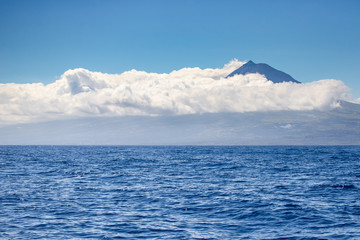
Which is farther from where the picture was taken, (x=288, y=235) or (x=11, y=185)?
(x=11, y=185)

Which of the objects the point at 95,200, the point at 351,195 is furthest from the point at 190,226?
A: the point at 351,195

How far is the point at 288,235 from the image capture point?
26.0 metres

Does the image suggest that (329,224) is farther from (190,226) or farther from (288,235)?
(190,226)

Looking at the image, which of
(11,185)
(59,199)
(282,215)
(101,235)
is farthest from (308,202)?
(11,185)

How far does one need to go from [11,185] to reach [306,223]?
4076cm

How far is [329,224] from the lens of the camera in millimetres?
29078

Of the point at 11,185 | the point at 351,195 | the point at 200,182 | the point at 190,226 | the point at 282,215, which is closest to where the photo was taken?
the point at 190,226

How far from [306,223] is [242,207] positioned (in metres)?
7.33

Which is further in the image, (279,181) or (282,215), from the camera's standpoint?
(279,181)

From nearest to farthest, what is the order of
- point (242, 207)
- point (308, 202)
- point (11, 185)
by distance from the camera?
point (242, 207) < point (308, 202) < point (11, 185)

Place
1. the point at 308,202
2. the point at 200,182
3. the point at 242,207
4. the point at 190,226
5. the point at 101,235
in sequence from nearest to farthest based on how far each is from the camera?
the point at 101,235
the point at 190,226
the point at 242,207
the point at 308,202
the point at 200,182

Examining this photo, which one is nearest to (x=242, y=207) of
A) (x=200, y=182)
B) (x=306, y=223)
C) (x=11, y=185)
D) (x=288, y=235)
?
(x=306, y=223)

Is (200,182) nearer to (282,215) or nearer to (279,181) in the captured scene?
(279,181)

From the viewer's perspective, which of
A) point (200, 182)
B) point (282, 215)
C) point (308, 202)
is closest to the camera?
point (282, 215)
